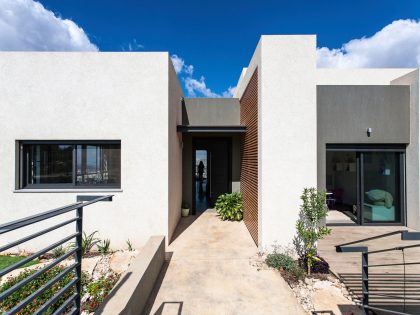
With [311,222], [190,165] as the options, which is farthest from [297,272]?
[190,165]

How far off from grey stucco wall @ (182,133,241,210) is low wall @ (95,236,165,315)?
12.3 feet

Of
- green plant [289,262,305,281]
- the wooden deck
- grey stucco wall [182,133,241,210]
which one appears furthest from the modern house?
grey stucco wall [182,133,241,210]

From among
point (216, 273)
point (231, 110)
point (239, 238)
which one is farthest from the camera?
point (231, 110)

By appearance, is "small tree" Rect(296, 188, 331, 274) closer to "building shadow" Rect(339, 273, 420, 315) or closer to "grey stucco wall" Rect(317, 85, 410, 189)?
"building shadow" Rect(339, 273, 420, 315)

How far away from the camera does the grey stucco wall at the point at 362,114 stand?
19.4 ft

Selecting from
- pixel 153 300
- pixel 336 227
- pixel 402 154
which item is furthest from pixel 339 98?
pixel 153 300

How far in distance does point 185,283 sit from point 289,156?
3253 millimetres

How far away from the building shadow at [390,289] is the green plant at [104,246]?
4.92 metres

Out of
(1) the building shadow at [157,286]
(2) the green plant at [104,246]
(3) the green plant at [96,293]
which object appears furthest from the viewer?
(2) the green plant at [104,246]

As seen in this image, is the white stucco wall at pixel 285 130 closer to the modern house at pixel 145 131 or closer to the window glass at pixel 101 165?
the modern house at pixel 145 131

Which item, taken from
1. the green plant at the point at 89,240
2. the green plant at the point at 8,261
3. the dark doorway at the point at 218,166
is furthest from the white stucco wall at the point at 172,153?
the green plant at the point at 8,261

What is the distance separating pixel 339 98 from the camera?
592cm

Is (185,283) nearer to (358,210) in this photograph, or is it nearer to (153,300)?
(153,300)

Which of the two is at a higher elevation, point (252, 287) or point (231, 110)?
point (231, 110)
